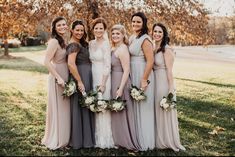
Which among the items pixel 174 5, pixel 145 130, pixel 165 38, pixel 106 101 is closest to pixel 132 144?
pixel 145 130

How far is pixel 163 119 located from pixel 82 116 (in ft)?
5.30

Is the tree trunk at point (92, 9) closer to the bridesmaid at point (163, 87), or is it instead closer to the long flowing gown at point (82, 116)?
the long flowing gown at point (82, 116)

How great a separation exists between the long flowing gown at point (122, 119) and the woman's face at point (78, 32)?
761 millimetres

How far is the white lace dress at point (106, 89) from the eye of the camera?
324 inches

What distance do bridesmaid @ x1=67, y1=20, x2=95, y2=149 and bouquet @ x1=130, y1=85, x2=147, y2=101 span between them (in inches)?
36.6

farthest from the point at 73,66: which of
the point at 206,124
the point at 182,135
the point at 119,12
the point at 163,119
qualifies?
the point at 119,12

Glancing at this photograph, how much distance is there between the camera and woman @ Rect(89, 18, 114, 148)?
8.19 metres

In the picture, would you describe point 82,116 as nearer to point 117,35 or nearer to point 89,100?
point 89,100

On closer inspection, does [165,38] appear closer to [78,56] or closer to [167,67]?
[167,67]

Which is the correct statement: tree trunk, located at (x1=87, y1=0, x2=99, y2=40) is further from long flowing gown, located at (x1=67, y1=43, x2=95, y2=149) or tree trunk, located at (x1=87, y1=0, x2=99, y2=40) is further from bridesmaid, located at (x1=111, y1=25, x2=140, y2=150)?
bridesmaid, located at (x1=111, y1=25, x2=140, y2=150)

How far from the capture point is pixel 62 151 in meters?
8.13

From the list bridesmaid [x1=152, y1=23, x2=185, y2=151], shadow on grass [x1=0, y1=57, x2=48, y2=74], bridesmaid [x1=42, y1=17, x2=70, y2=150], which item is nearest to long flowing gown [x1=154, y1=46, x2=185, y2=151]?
bridesmaid [x1=152, y1=23, x2=185, y2=151]

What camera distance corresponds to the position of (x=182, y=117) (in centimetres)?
1223

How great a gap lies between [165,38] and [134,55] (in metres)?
0.70
